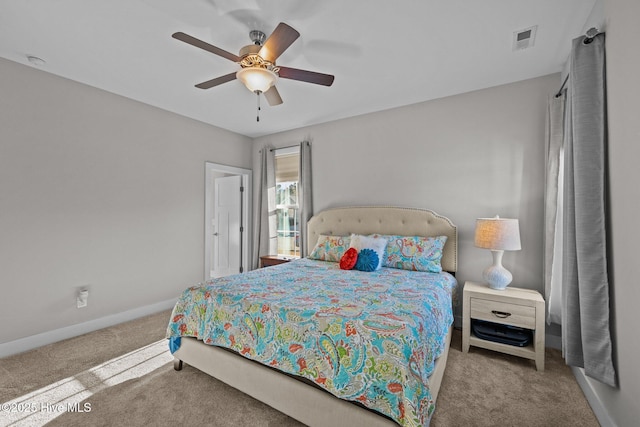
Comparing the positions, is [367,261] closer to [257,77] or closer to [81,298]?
[257,77]

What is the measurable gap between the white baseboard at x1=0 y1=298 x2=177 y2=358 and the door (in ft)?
4.35

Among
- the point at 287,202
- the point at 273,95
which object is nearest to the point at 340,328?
the point at 273,95

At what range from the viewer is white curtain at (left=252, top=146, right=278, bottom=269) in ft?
15.0

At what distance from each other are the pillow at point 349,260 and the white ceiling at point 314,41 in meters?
1.79

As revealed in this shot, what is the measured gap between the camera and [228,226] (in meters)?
4.94

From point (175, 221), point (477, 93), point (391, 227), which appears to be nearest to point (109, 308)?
point (175, 221)

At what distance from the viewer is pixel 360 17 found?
1.95 meters

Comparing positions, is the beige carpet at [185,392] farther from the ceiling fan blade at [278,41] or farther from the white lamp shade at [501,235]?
the ceiling fan blade at [278,41]

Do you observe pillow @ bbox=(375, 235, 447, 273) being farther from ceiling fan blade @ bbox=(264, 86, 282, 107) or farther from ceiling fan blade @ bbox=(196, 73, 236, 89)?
ceiling fan blade @ bbox=(196, 73, 236, 89)

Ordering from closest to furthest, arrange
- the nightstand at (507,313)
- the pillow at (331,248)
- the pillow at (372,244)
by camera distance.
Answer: the nightstand at (507,313) < the pillow at (372,244) < the pillow at (331,248)

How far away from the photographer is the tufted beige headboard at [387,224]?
120 inches

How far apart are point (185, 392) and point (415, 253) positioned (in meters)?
2.37

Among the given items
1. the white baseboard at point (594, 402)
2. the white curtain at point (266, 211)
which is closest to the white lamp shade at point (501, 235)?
the white baseboard at point (594, 402)

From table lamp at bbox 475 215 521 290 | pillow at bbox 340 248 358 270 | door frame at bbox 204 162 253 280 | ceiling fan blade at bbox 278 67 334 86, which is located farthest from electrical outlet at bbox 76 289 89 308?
table lamp at bbox 475 215 521 290
